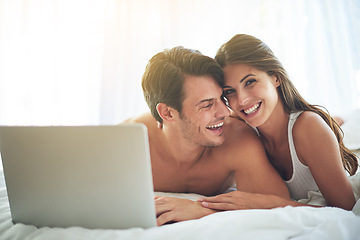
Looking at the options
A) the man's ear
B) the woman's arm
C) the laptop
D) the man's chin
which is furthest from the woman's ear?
the laptop

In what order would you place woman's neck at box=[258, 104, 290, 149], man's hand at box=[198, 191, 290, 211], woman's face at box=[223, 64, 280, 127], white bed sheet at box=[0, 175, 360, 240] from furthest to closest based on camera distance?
woman's neck at box=[258, 104, 290, 149] → woman's face at box=[223, 64, 280, 127] → man's hand at box=[198, 191, 290, 211] → white bed sheet at box=[0, 175, 360, 240]

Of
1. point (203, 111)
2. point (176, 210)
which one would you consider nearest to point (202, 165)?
point (203, 111)

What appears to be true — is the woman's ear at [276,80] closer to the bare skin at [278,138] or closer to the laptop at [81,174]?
the bare skin at [278,138]

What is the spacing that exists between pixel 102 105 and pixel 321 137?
3.08 meters

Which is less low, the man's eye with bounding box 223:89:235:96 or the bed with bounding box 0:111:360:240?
the man's eye with bounding box 223:89:235:96

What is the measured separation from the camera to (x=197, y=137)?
1585 millimetres

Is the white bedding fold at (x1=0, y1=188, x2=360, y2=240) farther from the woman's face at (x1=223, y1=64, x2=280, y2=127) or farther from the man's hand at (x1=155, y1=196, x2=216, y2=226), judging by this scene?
the woman's face at (x1=223, y1=64, x2=280, y2=127)

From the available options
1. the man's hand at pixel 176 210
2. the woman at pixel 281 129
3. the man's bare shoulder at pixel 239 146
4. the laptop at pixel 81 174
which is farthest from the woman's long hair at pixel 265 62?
the laptop at pixel 81 174

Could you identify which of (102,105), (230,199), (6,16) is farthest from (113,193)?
(6,16)

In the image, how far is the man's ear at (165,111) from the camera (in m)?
1.62

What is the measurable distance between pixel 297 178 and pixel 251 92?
0.48m

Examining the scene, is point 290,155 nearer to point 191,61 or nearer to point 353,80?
point 191,61

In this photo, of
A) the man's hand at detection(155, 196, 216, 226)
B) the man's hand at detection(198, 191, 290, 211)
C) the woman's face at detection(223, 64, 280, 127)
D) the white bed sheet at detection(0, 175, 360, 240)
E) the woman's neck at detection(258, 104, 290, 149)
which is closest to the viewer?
the white bed sheet at detection(0, 175, 360, 240)

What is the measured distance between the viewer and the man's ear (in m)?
1.62
